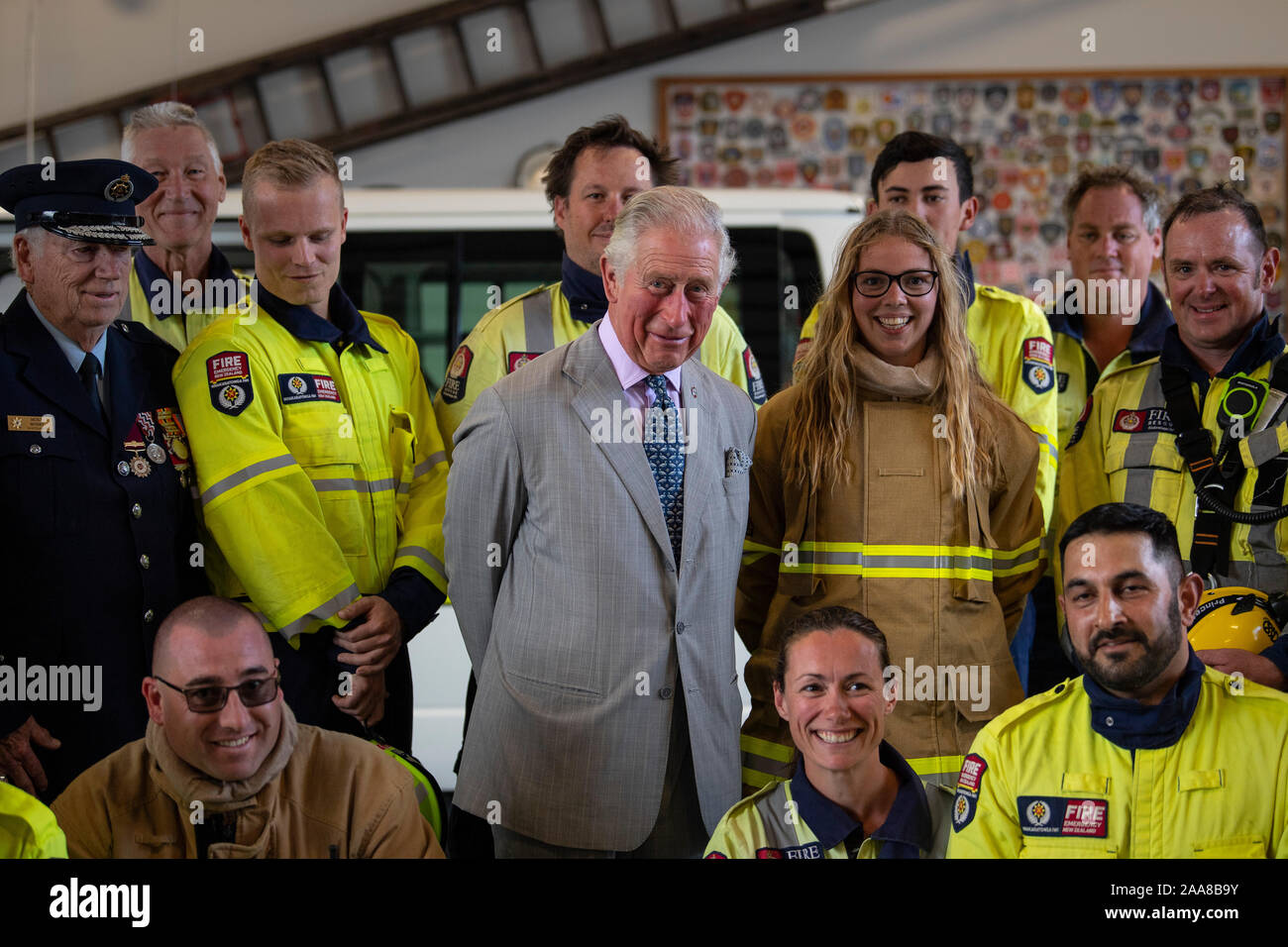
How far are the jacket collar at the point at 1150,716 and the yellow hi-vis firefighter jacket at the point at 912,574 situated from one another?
347 millimetres

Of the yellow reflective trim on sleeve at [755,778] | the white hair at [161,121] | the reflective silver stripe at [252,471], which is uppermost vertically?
the white hair at [161,121]

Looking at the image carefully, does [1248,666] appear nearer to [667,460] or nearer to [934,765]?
[934,765]

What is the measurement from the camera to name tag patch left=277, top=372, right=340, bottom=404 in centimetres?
259

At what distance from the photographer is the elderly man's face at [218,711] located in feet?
7.07

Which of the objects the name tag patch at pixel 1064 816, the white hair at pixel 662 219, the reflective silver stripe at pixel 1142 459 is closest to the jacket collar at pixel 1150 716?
the name tag patch at pixel 1064 816

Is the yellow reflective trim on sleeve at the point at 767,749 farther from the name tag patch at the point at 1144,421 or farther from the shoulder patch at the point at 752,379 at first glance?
the name tag patch at the point at 1144,421

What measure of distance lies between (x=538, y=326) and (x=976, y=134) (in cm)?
401

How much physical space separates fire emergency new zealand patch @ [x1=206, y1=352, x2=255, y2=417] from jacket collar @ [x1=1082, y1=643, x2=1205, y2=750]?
1.59 m

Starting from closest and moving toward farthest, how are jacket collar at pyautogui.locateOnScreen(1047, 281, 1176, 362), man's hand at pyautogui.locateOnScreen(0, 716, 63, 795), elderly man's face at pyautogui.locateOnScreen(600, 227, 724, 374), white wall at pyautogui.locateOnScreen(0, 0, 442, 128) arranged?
elderly man's face at pyautogui.locateOnScreen(600, 227, 724, 374) < man's hand at pyautogui.locateOnScreen(0, 716, 63, 795) < jacket collar at pyautogui.locateOnScreen(1047, 281, 1176, 362) < white wall at pyautogui.locateOnScreen(0, 0, 442, 128)

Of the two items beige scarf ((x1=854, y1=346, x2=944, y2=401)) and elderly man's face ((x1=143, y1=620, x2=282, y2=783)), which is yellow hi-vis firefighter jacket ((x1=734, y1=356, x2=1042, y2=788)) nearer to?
beige scarf ((x1=854, y1=346, x2=944, y2=401))

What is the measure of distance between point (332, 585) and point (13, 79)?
15.5 feet

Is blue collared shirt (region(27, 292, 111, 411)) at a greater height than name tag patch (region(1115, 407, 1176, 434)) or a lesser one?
greater

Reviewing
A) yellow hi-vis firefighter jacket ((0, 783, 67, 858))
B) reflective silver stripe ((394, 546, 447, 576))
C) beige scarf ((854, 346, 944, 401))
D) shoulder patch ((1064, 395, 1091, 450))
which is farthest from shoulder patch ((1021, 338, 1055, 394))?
yellow hi-vis firefighter jacket ((0, 783, 67, 858))
